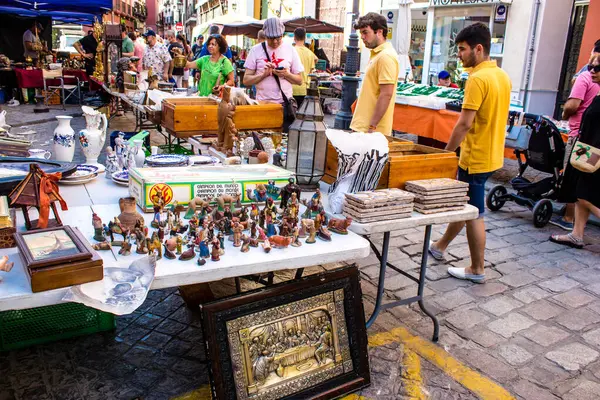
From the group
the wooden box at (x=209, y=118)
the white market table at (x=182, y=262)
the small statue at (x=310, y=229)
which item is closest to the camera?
the white market table at (x=182, y=262)

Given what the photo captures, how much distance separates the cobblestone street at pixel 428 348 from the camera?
251 centimetres

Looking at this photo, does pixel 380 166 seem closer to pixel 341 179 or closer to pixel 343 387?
pixel 341 179

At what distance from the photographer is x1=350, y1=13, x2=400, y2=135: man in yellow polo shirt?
3809mm

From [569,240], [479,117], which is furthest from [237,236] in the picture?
[569,240]

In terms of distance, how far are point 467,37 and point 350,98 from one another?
21.1 ft

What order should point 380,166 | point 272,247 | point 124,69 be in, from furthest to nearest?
point 124,69 < point 380,166 < point 272,247

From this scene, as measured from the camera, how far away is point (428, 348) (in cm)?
293

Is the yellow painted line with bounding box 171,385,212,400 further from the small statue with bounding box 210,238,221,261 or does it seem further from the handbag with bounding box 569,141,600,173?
the handbag with bounding box 569,141,600,173

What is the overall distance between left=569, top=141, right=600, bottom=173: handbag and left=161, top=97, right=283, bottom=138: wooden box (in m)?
2.54

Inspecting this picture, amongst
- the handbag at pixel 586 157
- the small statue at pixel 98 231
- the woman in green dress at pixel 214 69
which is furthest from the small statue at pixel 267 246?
the woman in green dress at pixel 214 69

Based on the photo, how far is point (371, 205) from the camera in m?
2.29

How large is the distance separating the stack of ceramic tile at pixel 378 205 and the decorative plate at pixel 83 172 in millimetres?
1367

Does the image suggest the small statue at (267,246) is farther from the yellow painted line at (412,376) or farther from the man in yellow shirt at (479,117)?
the man in yellow shirt at (479,117)

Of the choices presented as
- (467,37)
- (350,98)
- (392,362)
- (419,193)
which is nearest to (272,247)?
(419,193)
